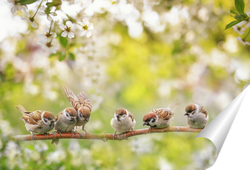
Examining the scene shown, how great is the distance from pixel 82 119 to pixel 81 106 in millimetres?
42

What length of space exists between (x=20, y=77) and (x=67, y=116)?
67cm

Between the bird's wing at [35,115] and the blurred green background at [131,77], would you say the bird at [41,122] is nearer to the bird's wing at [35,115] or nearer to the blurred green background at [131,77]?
the bird's wing at [35,115]

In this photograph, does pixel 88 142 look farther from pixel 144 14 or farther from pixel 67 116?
pixel 144 14

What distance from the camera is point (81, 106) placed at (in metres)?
0.58

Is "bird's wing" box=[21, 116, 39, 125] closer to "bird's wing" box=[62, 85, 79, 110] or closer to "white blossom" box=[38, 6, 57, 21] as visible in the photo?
"bird's wing" box=[62, 85, 79, 110]

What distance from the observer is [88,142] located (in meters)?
0.82

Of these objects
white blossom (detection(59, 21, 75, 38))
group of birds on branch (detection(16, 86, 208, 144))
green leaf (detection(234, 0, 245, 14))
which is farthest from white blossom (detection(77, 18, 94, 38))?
green leaf (detection(234, 0, 245, 14))

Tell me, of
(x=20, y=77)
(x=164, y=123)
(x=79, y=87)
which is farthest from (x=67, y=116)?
(x=20, y=77)

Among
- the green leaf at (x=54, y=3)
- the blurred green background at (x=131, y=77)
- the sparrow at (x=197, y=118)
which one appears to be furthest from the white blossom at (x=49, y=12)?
the sparrow at (x=197, y=118)

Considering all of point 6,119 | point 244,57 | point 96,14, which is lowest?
point 6,119

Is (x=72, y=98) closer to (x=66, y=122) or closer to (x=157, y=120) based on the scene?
(x=66, y=122)

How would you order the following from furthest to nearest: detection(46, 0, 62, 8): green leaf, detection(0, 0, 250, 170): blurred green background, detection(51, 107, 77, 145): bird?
1. detection(0, 0, 250, 170): blurred green background
2. detection(51, 107, 77, 145): bird
3. detection(46, 0, 62, 8): green leaf

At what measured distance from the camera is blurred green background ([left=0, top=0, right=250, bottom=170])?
2.64 feet

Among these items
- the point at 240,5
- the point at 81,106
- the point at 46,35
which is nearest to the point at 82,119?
the point at 81,106
